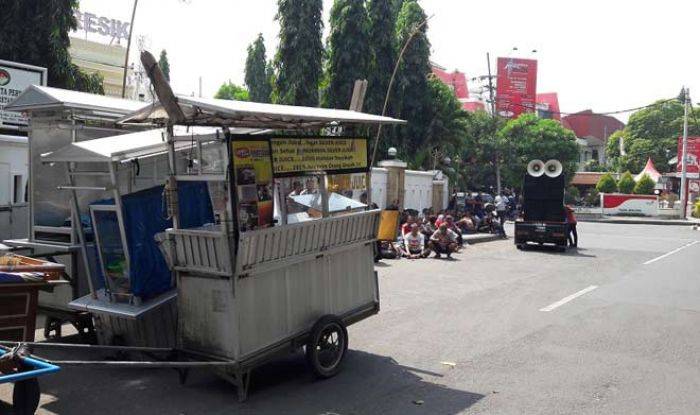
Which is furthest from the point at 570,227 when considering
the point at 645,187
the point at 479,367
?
the point at 645,187

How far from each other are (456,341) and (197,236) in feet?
12.7

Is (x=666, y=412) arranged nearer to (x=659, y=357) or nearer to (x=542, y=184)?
(x=659, y=357)

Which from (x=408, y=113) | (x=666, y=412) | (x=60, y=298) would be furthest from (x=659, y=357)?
(x=408, y=113)

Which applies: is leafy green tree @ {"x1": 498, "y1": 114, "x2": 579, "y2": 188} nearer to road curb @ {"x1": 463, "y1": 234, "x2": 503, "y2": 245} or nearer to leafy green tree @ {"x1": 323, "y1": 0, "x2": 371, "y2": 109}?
leafy green tree @ {"x1": 323, "y1": 0, "x2": 371, "y2": 109}

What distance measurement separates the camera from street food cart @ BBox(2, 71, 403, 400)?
5.22 meters

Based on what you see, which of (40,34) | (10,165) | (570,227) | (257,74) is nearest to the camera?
(10,165)

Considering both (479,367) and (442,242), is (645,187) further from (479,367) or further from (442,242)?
(479,367)

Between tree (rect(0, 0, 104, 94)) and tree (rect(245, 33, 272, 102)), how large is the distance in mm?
33629

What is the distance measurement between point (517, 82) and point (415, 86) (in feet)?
129

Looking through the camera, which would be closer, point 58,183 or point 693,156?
point 58,183

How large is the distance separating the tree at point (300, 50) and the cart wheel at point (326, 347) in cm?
2403

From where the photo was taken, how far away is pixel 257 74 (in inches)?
2032

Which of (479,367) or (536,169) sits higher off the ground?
(536,169)

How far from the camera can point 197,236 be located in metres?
5.27
